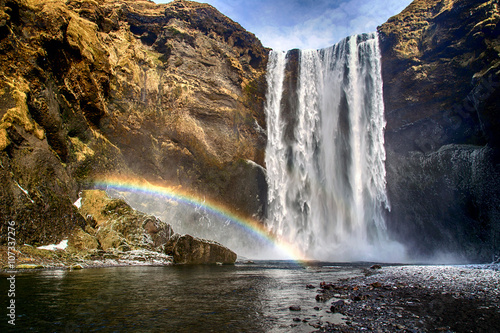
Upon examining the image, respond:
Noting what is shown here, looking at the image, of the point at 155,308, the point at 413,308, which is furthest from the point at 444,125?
the point at 155,308

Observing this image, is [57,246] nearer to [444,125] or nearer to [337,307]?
[337,307]

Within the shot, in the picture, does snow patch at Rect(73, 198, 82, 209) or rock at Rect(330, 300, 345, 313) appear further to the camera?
snow patch at Rect(73, 198, 82, 209)

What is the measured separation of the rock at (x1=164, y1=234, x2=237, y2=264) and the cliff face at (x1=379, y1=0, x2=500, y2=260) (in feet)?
80.1

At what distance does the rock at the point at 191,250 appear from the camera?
20.8 meters

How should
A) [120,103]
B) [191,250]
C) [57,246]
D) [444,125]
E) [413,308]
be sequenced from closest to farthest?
1. [413,308]
2. [57,246]
3. [191,250]
4. [120,103]
5. [444,125]

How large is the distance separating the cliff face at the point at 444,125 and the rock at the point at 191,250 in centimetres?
2442

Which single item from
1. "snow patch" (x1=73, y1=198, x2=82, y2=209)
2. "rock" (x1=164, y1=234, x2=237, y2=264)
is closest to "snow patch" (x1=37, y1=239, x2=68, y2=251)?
"snow patch" (x1=73, y1=198, x2=82, y2=209)

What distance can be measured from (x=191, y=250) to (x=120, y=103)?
61.5 feet

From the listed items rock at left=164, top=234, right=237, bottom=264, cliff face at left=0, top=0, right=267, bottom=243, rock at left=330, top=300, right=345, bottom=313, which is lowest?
rock at left=164, top=234, right=237, bottom=264

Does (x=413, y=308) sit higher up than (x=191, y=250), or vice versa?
(x=413, y=308)

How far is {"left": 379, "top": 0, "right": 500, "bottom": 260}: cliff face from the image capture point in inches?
1008

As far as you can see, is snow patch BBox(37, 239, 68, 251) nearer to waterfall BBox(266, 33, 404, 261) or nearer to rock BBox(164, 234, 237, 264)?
rock BBox(164, 234, 237, 264)

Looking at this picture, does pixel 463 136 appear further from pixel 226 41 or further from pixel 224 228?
pixel 226 41

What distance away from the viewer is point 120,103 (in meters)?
29.7
